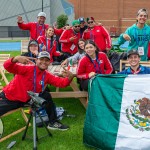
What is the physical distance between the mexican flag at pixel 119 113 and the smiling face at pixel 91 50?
1046 millimetres

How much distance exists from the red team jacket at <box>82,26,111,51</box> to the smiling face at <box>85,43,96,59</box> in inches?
106

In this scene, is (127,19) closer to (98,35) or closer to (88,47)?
(98,35)

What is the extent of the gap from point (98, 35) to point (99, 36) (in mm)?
39

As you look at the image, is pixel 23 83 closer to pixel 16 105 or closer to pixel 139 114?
pixel 16 105

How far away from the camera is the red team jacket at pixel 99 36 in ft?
25.6

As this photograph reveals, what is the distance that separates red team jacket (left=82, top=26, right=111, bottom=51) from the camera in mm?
7805

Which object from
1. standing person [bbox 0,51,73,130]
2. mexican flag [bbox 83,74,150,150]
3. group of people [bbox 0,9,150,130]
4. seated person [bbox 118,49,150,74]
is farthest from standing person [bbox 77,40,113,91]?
mexican flag [bbox 83,74,150,150]

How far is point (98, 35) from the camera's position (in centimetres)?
790

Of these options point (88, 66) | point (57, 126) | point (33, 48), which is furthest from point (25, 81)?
point (33, 48)

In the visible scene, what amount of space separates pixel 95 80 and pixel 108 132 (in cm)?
76

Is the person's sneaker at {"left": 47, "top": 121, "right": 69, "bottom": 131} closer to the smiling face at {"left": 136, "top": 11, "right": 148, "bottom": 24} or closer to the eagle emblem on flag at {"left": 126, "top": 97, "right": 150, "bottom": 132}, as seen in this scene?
the eagle emblem on flag at {"left": 126, "top": 97, "right": 150, "bottom": 132}

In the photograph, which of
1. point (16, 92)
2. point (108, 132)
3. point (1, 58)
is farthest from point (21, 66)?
point (1, 58)

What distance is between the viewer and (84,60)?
513 cm

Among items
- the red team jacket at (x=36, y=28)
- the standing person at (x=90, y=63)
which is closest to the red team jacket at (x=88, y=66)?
the standing person at (x=90, y=63)
